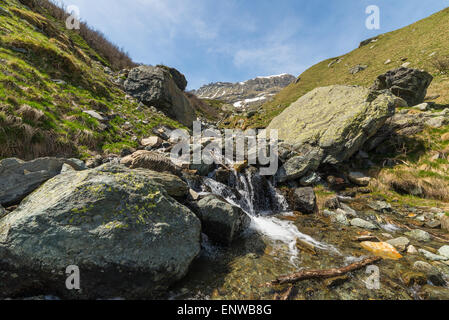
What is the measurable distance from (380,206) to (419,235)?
2.49m

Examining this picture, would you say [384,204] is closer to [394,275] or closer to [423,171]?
[423,171]

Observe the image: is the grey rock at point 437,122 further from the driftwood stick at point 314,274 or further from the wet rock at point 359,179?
the driftwood stick at point 314,274

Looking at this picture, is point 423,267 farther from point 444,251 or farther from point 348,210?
point 348,210

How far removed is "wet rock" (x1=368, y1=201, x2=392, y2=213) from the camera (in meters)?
8.77

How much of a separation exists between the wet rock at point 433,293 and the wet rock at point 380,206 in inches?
213

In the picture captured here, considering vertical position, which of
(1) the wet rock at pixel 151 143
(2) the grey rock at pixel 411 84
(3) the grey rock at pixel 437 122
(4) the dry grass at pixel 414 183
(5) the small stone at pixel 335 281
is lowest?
(5) the small stone at pixel 335 281

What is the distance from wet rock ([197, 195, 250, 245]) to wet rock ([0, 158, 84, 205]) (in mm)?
4487

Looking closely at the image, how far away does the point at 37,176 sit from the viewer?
469cm

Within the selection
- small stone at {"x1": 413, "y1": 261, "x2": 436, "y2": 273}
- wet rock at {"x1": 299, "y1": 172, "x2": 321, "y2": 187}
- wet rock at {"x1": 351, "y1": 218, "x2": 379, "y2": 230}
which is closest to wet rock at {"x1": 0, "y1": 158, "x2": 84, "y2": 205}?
small stone at {"x1": 413, "y1": 261, "x2": 436, "y2": 273}

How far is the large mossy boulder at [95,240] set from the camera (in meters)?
3.03

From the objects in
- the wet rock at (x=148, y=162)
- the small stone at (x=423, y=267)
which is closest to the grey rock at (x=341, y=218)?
the small stone at (x=423, y=267)

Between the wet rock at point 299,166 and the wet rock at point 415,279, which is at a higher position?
the wet rock at point 299,166

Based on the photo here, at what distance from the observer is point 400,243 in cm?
602

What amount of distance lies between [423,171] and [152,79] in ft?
78.4
